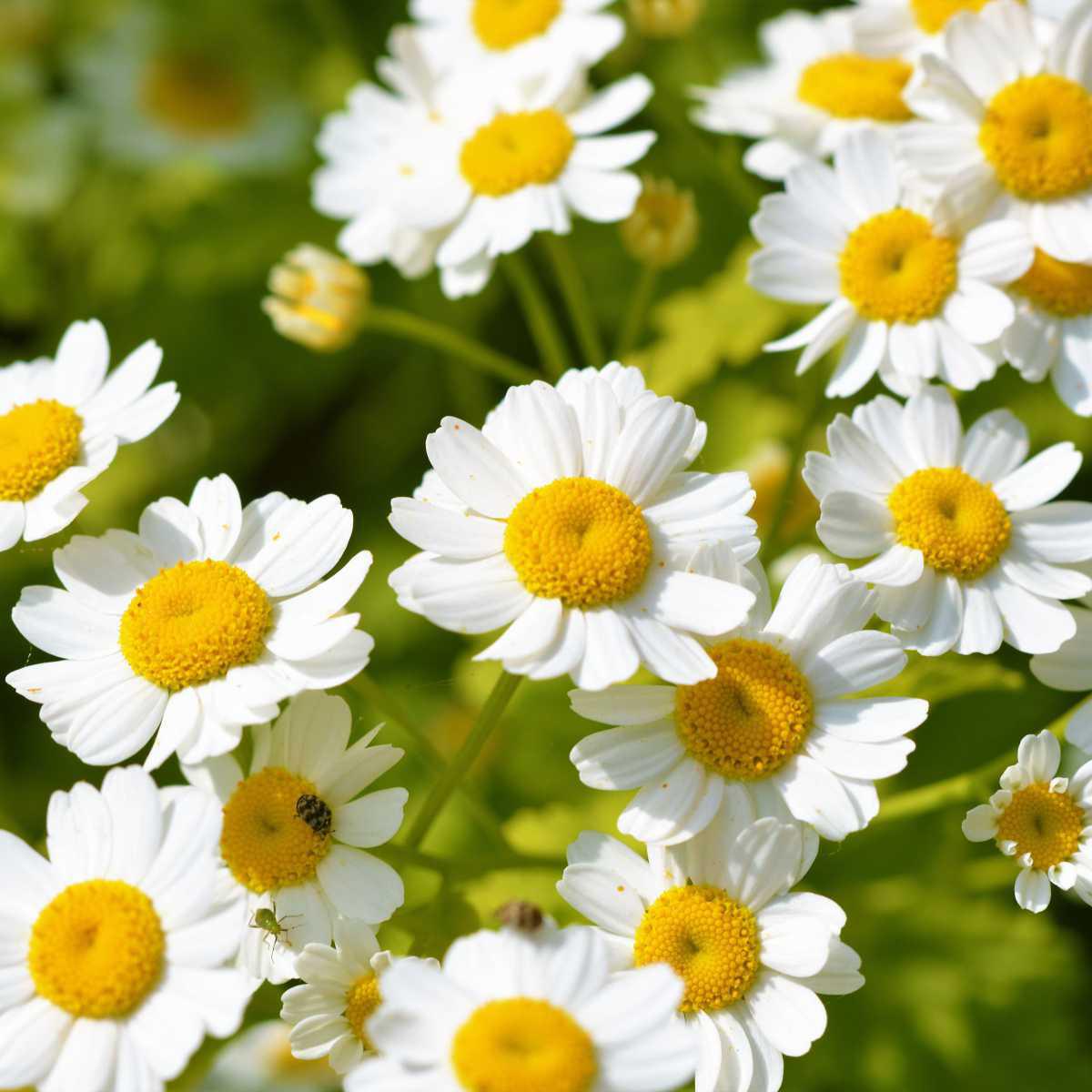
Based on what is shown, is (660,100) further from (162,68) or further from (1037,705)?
(162,68)

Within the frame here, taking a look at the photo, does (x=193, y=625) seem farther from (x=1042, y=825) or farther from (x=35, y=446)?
(x=1042, y=825)

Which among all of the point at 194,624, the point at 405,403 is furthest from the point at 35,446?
the point at 405,403

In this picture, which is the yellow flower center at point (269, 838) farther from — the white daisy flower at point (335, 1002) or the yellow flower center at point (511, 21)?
the yellow flower center at point (511, 21)

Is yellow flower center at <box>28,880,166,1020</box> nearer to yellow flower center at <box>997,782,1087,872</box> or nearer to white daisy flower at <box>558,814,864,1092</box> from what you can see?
white daisy flower at <box>558,814,864,1092</box>

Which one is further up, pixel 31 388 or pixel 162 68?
pixel 31 388

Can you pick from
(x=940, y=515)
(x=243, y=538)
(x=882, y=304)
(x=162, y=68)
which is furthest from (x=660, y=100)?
(x=162, y=68)

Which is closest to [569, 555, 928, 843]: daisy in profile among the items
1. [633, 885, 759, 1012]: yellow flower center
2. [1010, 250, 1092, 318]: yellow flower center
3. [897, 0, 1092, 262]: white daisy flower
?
[633, 885, 759, 1012]: yellow flower center
